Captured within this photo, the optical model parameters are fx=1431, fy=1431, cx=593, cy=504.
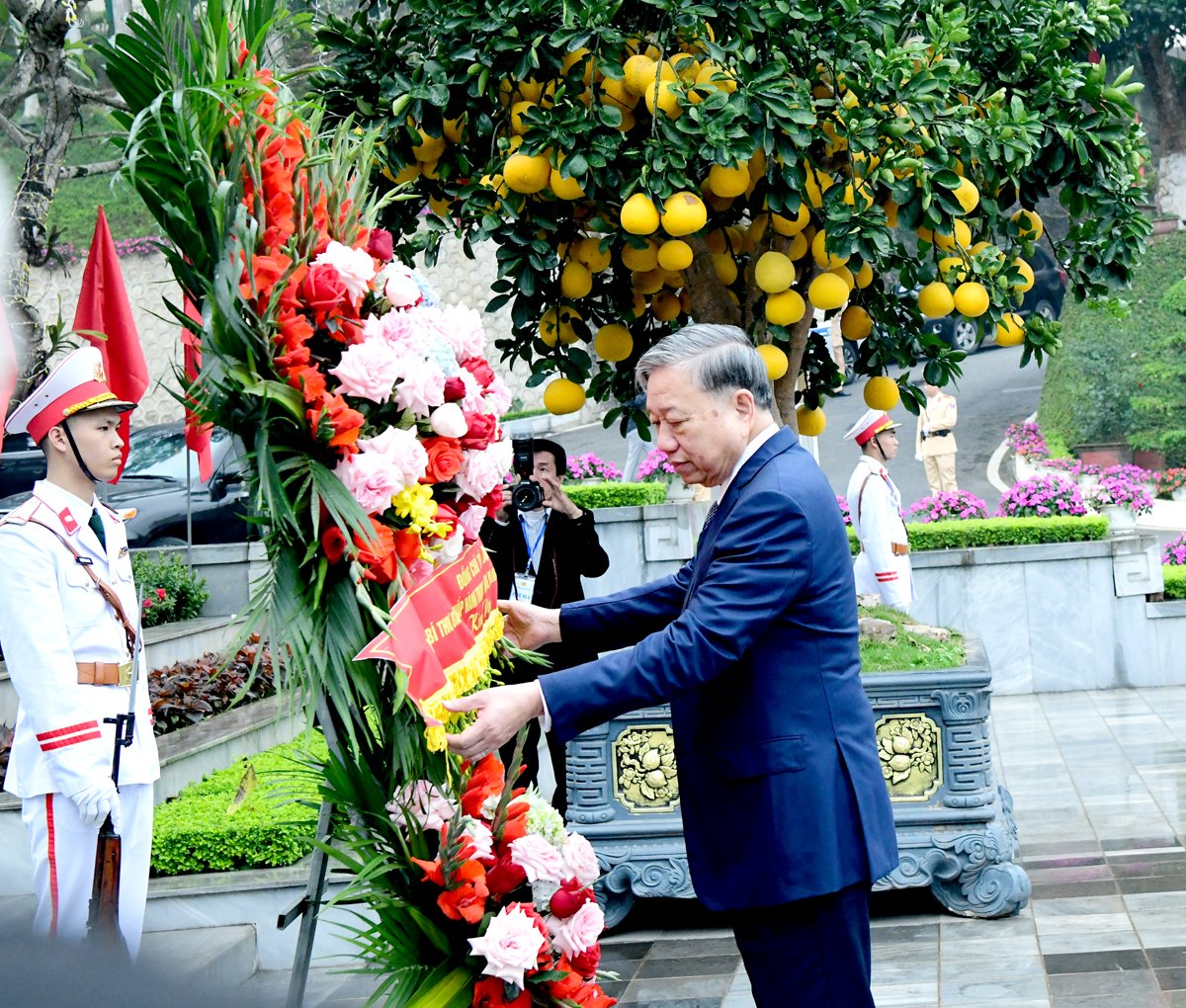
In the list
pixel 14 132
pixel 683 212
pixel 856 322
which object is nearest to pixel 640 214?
pixel 683 212

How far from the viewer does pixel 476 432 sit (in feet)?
9.77

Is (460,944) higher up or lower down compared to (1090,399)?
lower down

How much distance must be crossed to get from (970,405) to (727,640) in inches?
907

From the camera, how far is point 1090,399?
21.2 m

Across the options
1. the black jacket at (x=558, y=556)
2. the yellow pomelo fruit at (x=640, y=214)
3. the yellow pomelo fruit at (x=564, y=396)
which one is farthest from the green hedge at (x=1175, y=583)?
the yellow pomelo fruit at (x=640, y=214)

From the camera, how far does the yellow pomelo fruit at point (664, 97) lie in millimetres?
4113

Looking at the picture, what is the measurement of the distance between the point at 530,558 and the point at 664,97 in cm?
259

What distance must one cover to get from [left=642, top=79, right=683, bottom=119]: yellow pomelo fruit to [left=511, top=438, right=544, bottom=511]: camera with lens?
1.47 metres

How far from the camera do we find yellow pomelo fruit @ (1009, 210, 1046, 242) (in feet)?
16.0

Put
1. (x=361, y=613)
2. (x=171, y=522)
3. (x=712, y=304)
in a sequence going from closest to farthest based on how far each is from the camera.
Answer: (x=361, y=613), (x=712, y=304), (x=171, y=522)

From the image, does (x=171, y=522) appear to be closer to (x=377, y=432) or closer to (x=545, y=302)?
(x=545, y=302)

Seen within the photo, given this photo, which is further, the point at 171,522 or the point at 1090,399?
the point at 1090,399

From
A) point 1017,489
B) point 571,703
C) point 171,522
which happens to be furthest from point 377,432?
point 171,522

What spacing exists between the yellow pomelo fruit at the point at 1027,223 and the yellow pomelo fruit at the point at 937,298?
0.42 metres
